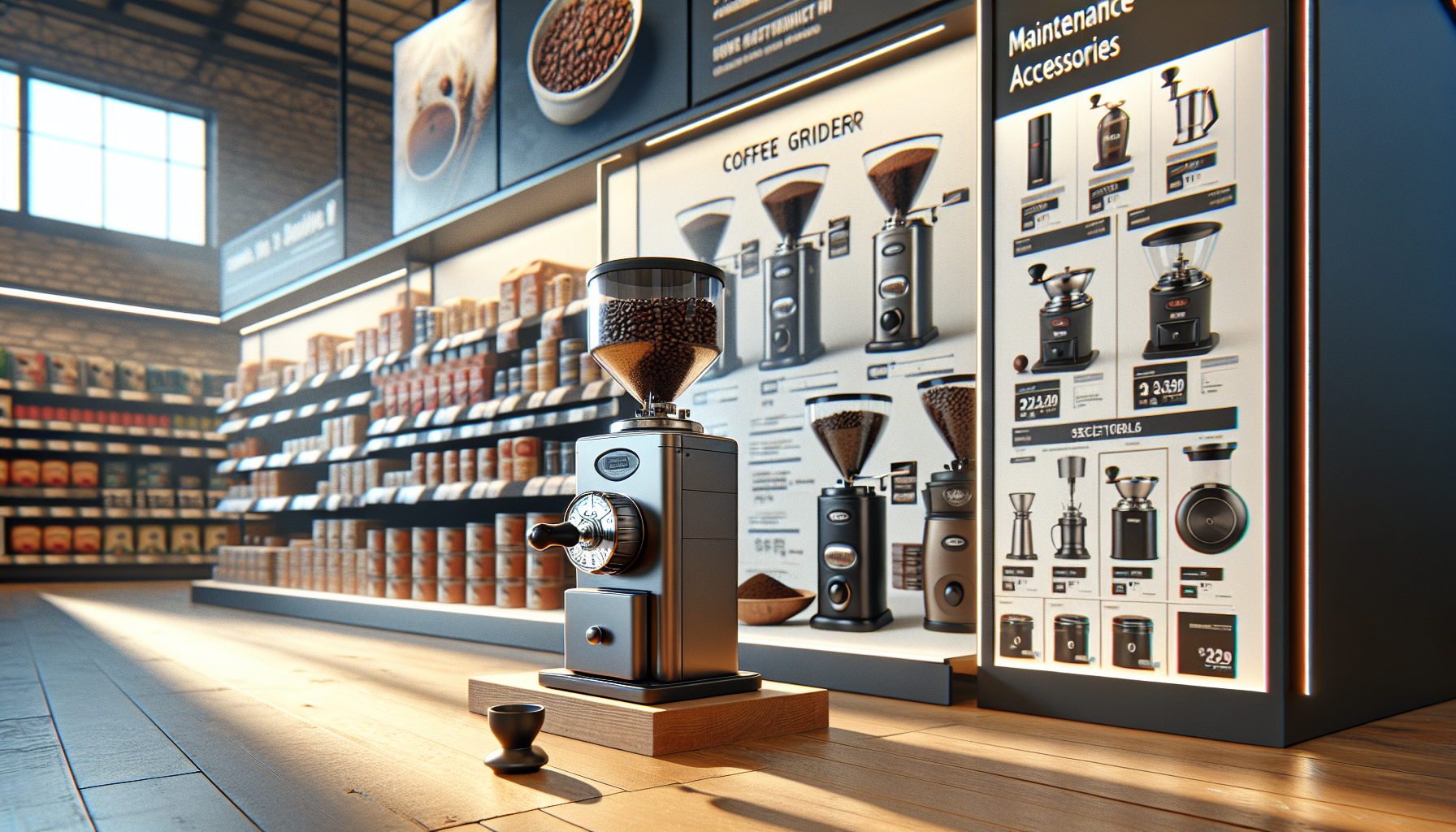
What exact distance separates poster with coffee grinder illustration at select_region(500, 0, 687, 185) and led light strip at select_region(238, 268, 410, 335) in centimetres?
168

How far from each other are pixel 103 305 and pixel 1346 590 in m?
10.3

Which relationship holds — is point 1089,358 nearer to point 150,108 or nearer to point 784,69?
point 784,69

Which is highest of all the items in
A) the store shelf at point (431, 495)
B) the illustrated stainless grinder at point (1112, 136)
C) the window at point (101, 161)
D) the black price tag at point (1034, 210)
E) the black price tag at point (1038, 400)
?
the window at point (101, 161)

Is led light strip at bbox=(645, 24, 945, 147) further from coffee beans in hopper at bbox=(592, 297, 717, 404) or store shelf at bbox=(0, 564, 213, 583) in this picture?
store shelf at bbox=(0, 564, 213, 583)

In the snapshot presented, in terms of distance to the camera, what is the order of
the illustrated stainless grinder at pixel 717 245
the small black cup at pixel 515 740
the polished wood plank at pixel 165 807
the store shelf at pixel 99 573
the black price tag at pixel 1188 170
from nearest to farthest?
the polished wood plank at pixel 165 807
the small black cup at pixel 515 740
the black price tag at pixel 1188 170
the illustrated stainless grinder at pixel 717 245
the store shelf at pixel 99 573

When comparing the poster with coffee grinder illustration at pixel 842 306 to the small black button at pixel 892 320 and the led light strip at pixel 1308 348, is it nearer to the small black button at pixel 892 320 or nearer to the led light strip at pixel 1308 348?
the small black button at pixel 892 320

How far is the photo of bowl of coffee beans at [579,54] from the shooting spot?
373 cm

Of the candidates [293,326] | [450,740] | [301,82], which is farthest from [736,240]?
[301,82]

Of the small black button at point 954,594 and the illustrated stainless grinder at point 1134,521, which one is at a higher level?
the illustrated stainless grinder at point 1134,521

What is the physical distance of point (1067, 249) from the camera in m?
2.27

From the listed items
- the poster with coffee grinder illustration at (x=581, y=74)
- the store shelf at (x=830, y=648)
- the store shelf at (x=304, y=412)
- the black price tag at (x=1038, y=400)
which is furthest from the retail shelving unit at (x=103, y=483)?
the black price tag at (x=1038, y=400)

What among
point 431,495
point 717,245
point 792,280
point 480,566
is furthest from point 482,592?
point 792,280

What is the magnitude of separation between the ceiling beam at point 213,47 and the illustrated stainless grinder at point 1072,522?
10.4 meters

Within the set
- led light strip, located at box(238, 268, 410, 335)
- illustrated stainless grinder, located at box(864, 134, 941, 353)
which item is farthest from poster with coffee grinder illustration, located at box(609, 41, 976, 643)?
led light strip, located at box(238, 268, 410, 335)
